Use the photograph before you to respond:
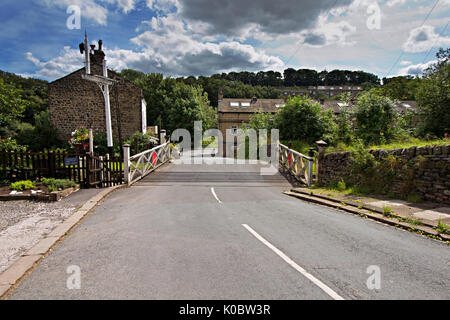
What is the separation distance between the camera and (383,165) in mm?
9117

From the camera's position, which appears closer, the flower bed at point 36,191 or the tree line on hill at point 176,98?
the flower bed at point 36,191

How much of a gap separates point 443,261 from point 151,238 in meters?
4.91

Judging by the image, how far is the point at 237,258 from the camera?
4.33 m

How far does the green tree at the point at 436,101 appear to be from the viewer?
1616 cm

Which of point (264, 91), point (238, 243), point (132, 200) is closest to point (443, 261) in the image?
point (238, 243)

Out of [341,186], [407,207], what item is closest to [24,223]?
[407,207]

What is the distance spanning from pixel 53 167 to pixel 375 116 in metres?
16.4

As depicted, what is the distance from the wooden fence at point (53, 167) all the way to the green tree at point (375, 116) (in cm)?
1403

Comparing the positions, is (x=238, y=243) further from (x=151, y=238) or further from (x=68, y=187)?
(x=68, y=187)
